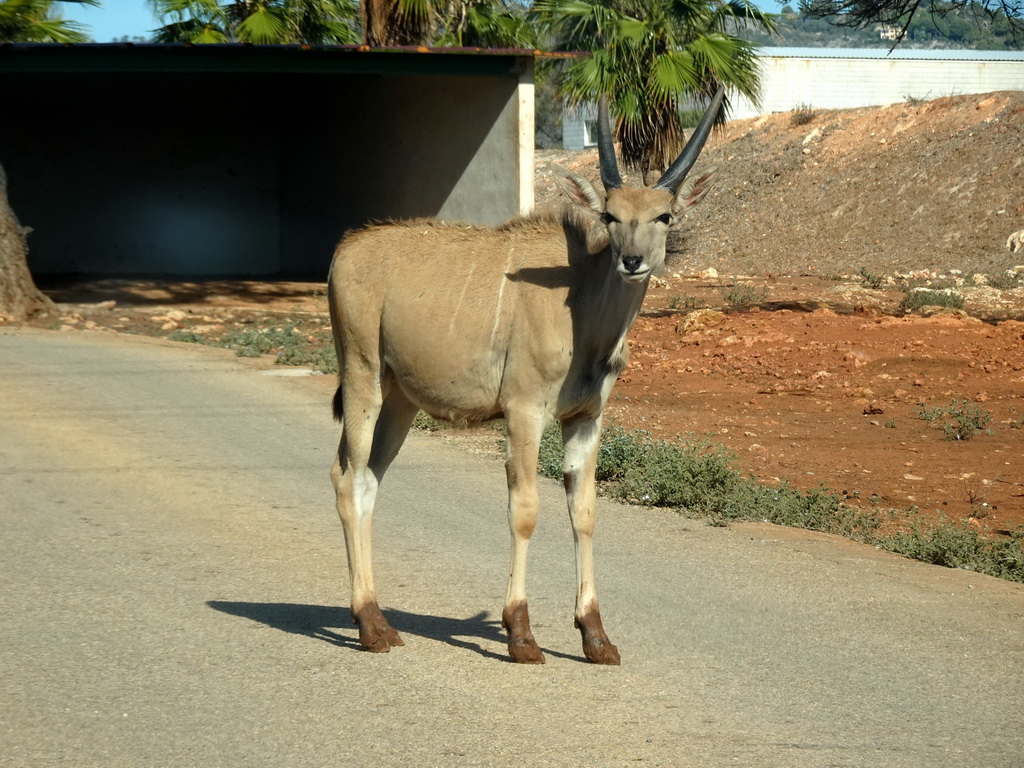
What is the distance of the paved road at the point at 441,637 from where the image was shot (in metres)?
4.90

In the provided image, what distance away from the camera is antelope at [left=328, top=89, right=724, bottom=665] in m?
5.81

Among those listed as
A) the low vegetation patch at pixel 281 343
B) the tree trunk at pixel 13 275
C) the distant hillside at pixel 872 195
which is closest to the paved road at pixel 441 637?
the low vegetation patch at pixel 281 343

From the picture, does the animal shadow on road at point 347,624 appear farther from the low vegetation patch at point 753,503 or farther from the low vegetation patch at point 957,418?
the low vegetation patch at point 957,418

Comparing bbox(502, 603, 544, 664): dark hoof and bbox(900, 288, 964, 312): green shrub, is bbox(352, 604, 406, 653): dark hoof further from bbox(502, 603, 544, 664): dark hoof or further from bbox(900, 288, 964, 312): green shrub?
bbox(900, 288, 964, 312): green shrub

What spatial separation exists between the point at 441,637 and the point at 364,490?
806 mm

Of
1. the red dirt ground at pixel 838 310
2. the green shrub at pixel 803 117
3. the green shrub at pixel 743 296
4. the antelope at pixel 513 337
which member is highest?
the green shrub at pixel 803 117

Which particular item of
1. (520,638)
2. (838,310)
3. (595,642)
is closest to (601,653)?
(595,642)

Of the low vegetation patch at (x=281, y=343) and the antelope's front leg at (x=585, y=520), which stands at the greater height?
the antelope's front leg at (x=585, y=520)

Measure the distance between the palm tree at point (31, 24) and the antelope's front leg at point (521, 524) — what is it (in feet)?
64.2

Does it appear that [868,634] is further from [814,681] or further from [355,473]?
[355,473]

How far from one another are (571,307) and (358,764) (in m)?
2.33

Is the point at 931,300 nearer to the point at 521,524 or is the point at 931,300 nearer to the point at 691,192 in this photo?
the point at 691,192

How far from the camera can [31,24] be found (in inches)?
939

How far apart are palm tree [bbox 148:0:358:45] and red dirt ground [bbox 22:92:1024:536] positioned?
20.4 ft
